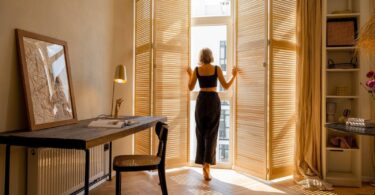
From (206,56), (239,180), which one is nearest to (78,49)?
(206,56)

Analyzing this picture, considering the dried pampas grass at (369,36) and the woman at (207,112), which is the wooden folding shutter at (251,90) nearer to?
the woman at (207,112)

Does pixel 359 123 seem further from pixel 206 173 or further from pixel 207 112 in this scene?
pixel 206 173

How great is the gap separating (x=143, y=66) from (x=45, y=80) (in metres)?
1.55

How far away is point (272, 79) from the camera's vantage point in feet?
10.3

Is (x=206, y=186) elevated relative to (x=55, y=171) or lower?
lower

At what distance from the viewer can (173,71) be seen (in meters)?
3.51

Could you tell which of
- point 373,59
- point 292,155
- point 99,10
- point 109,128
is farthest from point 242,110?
point 99,10

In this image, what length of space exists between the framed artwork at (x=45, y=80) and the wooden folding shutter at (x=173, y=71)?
1.27m

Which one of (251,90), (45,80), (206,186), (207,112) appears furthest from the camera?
(251,90)

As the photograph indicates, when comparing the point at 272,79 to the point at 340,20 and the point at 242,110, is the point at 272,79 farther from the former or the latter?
the point at 340,20

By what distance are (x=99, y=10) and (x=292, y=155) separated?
9.36ft

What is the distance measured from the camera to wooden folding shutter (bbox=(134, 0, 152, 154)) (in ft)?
11.3

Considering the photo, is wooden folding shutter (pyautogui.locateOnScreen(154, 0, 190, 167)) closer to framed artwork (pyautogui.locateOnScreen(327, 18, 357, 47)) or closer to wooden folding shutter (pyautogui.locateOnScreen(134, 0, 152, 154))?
wooden folding shutter (pyautogui.locateOnScreen(134, 0, 152, 154))

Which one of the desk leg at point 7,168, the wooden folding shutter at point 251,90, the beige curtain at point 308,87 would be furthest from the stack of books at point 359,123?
the desk leg at point 7,168
